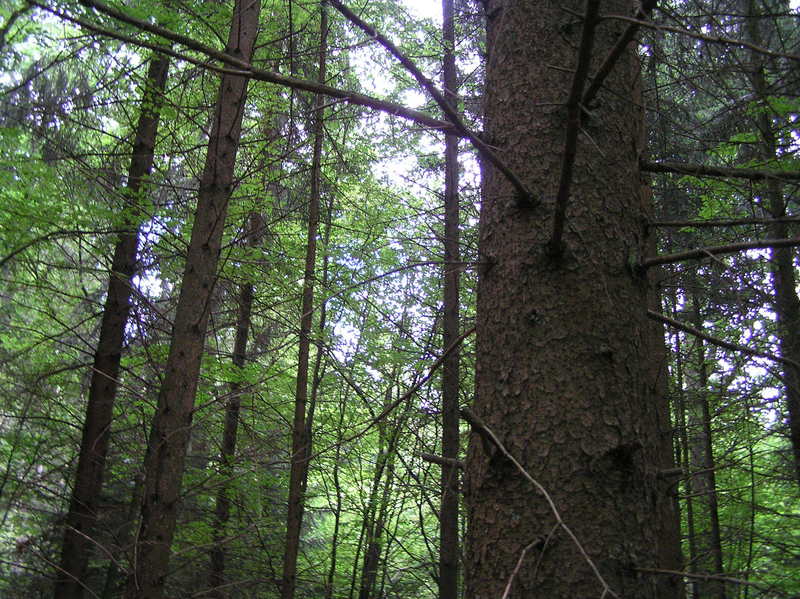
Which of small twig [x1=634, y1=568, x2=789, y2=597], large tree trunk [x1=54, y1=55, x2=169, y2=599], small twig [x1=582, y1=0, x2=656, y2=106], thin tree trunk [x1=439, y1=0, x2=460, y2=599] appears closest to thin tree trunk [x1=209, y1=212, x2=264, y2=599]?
large tree trunk [x1=54, y1=55, x2=169, y2=599]

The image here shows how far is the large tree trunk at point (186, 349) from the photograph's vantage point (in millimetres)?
3266

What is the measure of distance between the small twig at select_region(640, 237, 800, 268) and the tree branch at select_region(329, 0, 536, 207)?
413 millimetres

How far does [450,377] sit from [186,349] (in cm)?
402

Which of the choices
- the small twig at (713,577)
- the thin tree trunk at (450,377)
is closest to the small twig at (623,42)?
the small twig at (713,577)

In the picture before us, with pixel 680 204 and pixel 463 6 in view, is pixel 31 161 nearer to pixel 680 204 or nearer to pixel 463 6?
pixel 463 6

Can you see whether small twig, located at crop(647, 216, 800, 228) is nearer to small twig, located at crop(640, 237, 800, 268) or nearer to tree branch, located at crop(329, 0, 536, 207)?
small twig, located at crop(640, 237, 800, 268)

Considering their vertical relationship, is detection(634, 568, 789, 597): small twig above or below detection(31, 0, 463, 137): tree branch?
below

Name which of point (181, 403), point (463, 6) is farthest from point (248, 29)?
point (463, 6)

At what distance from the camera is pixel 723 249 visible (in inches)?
66.3

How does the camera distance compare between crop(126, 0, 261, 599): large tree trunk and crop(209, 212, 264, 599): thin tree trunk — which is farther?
crop(209, 212, 264, 599): thin tree trunk

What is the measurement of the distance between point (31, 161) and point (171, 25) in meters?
2.04

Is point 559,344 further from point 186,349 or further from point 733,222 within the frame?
point 186,349

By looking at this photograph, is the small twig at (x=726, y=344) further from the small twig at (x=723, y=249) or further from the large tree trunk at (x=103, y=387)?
the large tree trunk at (x=103, y=387)

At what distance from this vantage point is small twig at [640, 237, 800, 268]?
150 cm
